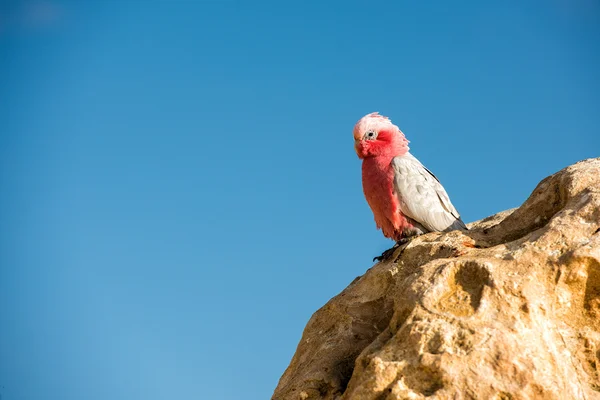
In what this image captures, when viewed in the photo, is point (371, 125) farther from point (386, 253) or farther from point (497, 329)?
point (497, 329)

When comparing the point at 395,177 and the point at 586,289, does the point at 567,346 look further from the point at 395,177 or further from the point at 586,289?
the point at 395,177

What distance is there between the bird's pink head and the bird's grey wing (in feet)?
0.98

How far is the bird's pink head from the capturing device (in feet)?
31.5

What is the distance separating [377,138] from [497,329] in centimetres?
591

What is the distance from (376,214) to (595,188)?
15.4 ft

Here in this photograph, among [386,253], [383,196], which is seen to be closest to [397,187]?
[383,196]

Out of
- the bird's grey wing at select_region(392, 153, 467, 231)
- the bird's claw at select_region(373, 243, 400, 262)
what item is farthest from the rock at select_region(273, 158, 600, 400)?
the bird's grey wing at select_region(392, 153, 467, 231)

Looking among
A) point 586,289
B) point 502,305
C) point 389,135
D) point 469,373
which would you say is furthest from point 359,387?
point 389,135

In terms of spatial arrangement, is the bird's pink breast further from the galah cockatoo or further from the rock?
the rock

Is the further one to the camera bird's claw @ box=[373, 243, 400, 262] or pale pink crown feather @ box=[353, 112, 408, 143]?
pale pink crown feather @ box=[353, 112, 408, 143]

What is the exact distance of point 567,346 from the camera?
4.38m

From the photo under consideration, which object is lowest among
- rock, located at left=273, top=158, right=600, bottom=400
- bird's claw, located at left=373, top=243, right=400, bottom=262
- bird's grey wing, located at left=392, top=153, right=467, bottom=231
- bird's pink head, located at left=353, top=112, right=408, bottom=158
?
rock, located at left=273, top=158, right=600, bottom=400

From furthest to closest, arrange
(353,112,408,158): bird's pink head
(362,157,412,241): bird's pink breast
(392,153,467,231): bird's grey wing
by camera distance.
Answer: (353,112,408,158): bird's pink head < (362,157,412,241): bird's pink breast < (392,153,467,231): bird's grey wing

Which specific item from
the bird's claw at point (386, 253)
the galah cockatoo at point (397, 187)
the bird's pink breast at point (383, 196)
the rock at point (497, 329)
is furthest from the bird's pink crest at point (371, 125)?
the rock at point (497, 329)
